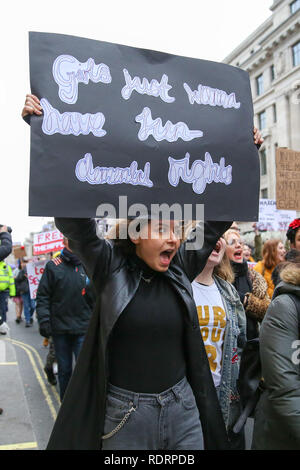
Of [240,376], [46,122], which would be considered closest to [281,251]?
[240,376]

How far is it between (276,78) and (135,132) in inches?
1418

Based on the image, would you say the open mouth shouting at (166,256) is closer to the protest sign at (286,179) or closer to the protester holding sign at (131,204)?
the protester holding sign at (131,204)

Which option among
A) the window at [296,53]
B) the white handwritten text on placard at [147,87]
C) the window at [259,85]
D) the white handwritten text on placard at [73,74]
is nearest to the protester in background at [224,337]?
the white handwritten text on placard at [147,87]

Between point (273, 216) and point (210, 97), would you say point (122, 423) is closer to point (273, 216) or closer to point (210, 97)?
point (210, 97)

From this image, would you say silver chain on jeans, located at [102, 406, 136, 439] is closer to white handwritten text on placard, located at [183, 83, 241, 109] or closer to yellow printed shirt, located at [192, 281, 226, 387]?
yellow printed shirt, located at [192, 281, 226, 387]

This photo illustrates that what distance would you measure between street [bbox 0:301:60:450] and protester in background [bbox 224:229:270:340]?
2.21 metres

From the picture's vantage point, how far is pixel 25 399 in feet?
16.5

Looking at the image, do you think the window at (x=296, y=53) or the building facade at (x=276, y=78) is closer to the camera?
the window at (x=296, y=53)

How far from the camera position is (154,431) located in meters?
1.89

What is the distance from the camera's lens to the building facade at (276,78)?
105 feet

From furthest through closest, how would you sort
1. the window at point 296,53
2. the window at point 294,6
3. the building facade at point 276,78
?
the window at point 294,6 → the building facade at point 276,78 → the window at point 296,53

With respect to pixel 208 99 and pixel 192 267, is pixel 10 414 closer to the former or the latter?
pixel 192 267

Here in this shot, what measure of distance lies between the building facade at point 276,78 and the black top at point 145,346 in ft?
98.6

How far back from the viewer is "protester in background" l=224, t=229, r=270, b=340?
3.40m
